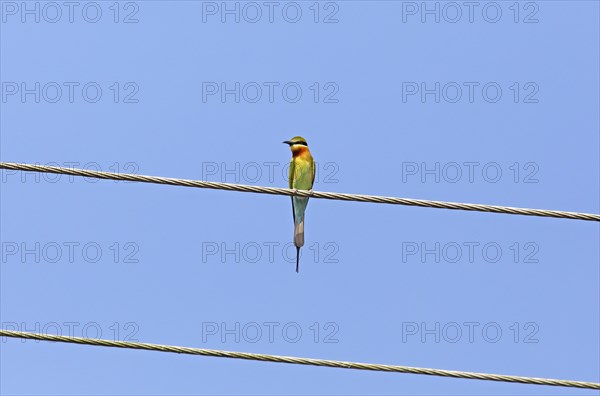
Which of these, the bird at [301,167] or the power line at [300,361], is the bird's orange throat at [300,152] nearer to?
the bird at [301,167]

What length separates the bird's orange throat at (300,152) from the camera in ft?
26.1

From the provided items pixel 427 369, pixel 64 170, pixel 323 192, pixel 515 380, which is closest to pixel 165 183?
pixel 64 170

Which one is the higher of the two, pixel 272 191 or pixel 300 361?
pixel 272 191

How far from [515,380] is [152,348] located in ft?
4.43

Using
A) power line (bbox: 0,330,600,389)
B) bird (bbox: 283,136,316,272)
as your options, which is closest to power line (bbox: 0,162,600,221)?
power line (bbox: 0,330,600,389)

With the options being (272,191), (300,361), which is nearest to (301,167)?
(272,191)

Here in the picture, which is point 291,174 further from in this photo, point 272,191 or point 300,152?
point 272,191

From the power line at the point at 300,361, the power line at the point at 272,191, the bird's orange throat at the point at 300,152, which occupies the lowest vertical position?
the power line at the point at 300,361

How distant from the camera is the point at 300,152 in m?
7.95

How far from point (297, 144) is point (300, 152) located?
0.11 m

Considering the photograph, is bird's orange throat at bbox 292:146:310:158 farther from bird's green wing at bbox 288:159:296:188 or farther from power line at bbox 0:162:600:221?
power line at bbox 0:162:600:221

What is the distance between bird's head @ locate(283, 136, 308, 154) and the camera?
314 inches

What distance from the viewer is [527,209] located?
437 centimetres

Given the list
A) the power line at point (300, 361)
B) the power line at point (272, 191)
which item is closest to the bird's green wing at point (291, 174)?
the power line at point (272, 191)
